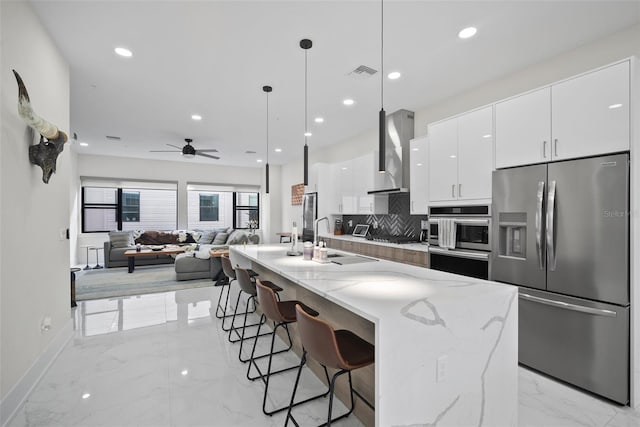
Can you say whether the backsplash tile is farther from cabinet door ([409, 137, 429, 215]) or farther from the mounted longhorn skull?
the mounted longhorn skull

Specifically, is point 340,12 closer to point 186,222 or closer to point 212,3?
point 212,3

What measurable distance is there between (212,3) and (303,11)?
68cm

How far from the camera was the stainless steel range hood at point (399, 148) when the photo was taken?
4500mm

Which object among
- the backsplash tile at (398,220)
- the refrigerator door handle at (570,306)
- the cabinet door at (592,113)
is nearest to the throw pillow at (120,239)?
the backsplash tile at (398,220)

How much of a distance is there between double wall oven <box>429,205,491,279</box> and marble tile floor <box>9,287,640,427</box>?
39.2 inches

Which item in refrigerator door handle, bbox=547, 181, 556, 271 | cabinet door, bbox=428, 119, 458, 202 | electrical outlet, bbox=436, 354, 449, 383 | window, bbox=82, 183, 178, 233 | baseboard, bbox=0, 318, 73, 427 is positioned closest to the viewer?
electrical outlet, bbox=436, 354, 449, 383

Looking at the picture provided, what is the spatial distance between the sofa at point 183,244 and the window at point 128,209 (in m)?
0.61

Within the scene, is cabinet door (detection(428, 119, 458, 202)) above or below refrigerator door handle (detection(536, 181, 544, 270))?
above

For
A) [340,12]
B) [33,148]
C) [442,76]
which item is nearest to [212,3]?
[340,12]

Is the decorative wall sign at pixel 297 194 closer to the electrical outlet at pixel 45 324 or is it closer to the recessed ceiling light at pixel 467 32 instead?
the recessed ceiling light at pixel 467 32

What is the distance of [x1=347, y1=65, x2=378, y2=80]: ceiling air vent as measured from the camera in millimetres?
3164

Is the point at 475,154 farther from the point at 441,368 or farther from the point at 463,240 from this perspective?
the point at 441,368

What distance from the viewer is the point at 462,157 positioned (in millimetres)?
3225

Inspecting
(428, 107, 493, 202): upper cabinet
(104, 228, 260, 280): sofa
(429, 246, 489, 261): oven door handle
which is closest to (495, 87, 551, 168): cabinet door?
(428, 107, 493, 202): upper cabinet
